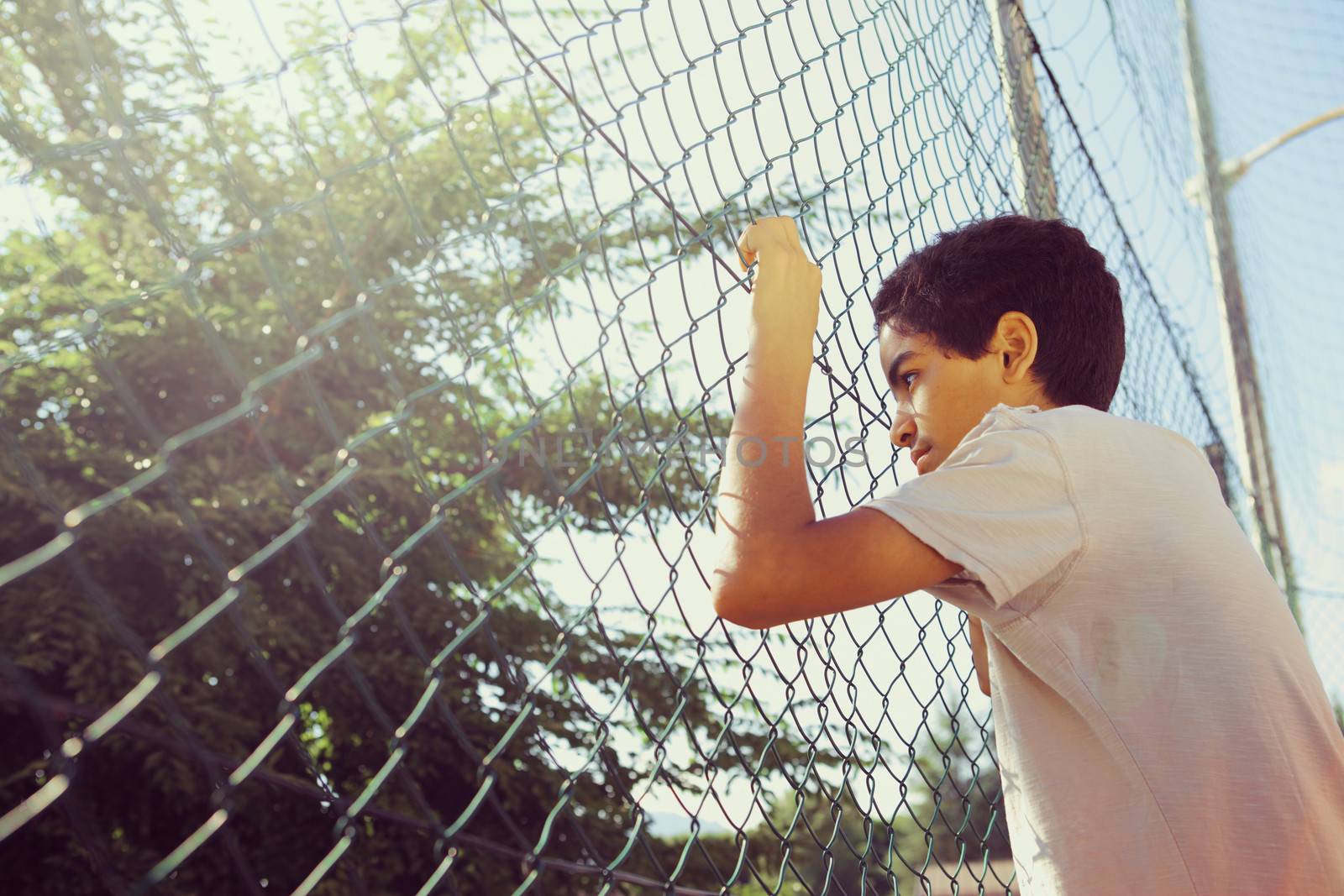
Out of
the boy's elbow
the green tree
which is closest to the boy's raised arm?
the boy's elbow

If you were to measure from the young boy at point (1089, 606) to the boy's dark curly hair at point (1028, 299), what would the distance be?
0.17m

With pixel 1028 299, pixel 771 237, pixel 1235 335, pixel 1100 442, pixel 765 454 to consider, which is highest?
pixel 1235 335

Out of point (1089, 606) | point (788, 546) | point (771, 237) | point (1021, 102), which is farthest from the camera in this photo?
point (1021, 102)

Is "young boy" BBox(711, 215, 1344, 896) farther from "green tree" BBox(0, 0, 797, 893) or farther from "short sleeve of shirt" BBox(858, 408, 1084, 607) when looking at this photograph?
"green tree" BBox(0, 0, 797, 893)

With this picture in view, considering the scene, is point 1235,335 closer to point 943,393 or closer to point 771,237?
point 943,393

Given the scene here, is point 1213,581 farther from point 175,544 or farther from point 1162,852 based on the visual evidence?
point 175,544

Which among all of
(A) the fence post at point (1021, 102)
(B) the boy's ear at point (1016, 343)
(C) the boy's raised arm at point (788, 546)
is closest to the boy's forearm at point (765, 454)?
(C) the boy's raised arm at point (788, 546)

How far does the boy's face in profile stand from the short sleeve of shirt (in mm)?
200

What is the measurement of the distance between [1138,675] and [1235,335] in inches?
177

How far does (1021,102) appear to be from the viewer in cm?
271

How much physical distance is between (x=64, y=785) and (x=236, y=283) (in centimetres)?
438

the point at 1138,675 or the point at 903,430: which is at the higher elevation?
the point at 903,430

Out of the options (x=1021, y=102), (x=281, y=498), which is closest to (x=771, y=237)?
(x=1021, y=102)

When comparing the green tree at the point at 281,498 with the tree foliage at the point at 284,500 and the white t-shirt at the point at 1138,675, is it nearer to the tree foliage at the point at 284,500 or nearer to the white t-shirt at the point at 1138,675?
the tree foliage at the point at 284,500
